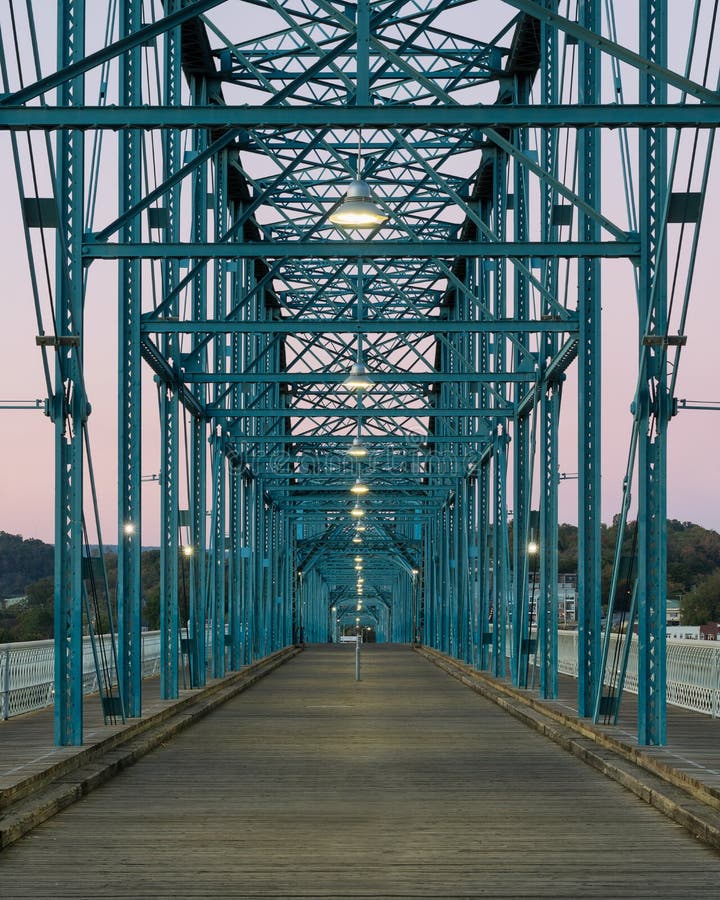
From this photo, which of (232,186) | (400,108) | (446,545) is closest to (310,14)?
(232,186)

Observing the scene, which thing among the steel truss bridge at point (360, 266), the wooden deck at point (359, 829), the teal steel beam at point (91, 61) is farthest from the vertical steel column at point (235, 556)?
the teal steel beam at point (91, 61)

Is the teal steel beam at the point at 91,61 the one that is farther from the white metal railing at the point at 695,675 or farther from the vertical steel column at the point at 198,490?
the vertical steel column at the point at 198,490

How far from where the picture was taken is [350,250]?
21.1 m

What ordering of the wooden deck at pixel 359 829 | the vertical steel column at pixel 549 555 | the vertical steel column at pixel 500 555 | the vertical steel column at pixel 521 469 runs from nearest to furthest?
1. the wooden deck at pixel 359 829
2. the vertical steel column at pixel 549 555
3. the vertical steel column at pixel 521 469
4. the vertical steel column at pixel 500 555

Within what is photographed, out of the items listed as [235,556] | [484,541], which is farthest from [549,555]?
[235,556]

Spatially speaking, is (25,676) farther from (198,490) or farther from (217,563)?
(217,563)

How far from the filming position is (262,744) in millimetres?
18734

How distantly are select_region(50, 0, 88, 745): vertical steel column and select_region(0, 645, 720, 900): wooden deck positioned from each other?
1.07 metres

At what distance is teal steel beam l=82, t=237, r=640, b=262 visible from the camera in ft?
58.4

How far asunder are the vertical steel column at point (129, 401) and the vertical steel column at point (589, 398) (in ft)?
17.9

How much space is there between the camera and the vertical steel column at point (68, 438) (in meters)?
15.6

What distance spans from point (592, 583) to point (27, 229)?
9302 mm

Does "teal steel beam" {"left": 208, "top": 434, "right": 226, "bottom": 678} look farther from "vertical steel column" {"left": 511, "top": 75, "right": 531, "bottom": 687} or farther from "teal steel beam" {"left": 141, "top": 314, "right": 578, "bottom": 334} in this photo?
"vertical steel column" {"left": 511, "top": 75, "right": 531, "bottom": 687}

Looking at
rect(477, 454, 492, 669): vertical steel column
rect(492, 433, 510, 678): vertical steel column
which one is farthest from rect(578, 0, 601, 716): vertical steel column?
rect(477, 454, 492, 669): vertical steel column
